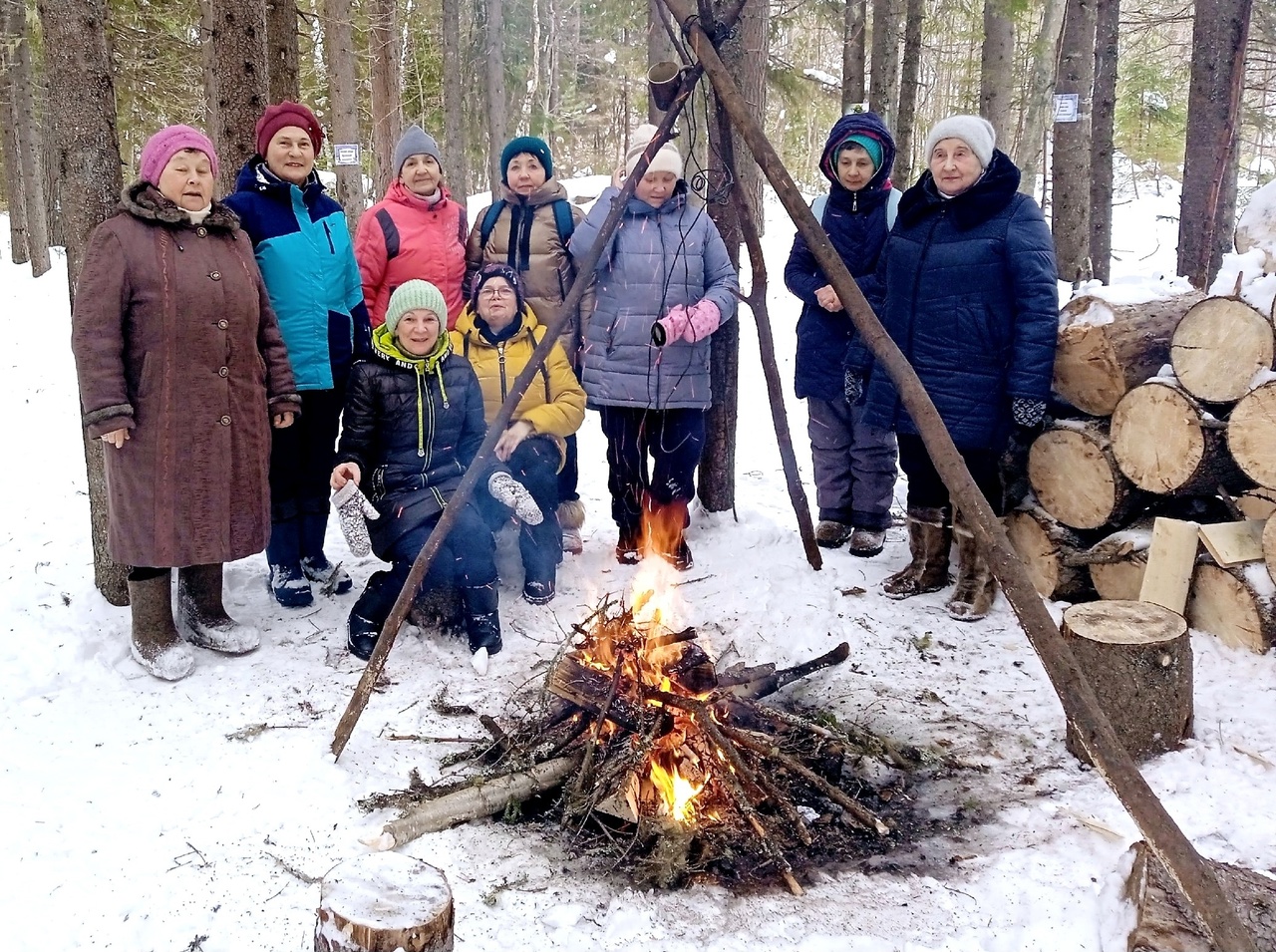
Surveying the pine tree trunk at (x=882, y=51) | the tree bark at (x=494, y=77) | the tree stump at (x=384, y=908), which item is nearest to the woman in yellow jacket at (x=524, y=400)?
the tree stump at (x=384, y=908)

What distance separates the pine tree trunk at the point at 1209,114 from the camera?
6.24m

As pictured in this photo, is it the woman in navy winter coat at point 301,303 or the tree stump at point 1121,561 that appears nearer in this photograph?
the tree stump at point 1121,561

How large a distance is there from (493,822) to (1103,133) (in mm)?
8591

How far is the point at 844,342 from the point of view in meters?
5.29

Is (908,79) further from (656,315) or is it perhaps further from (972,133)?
(656,315)

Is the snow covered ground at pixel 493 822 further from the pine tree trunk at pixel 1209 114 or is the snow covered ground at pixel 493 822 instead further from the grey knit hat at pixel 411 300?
the pine tree trunk at pixel 1209 114

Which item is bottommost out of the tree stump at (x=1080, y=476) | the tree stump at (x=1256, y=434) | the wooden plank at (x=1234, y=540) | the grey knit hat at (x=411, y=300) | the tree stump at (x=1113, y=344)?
the wooden plank at (x=1234, y=540)

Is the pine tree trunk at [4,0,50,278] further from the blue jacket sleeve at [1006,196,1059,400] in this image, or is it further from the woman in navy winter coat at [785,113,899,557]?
the blue jacket sleeve at [1006,196,1059,400]

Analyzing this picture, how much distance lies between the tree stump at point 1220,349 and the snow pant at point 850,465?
161 centimetres

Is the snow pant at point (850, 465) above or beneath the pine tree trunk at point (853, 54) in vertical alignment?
beneath

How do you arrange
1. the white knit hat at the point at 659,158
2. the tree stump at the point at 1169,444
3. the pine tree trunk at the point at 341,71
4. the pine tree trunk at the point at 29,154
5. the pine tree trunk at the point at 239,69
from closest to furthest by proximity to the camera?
the tree stump at the point at 1169,444 → the white knit hat at the point at 659,158 → the pine tree trunk at the point at 239,69 → the pine tree trunk at the point at 341,71 → the pine tree trunk at the point at 29,154

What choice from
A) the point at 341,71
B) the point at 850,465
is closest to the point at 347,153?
the point at 341,71

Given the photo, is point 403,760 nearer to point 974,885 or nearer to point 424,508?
point 424,508

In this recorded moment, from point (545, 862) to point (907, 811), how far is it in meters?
1.28
